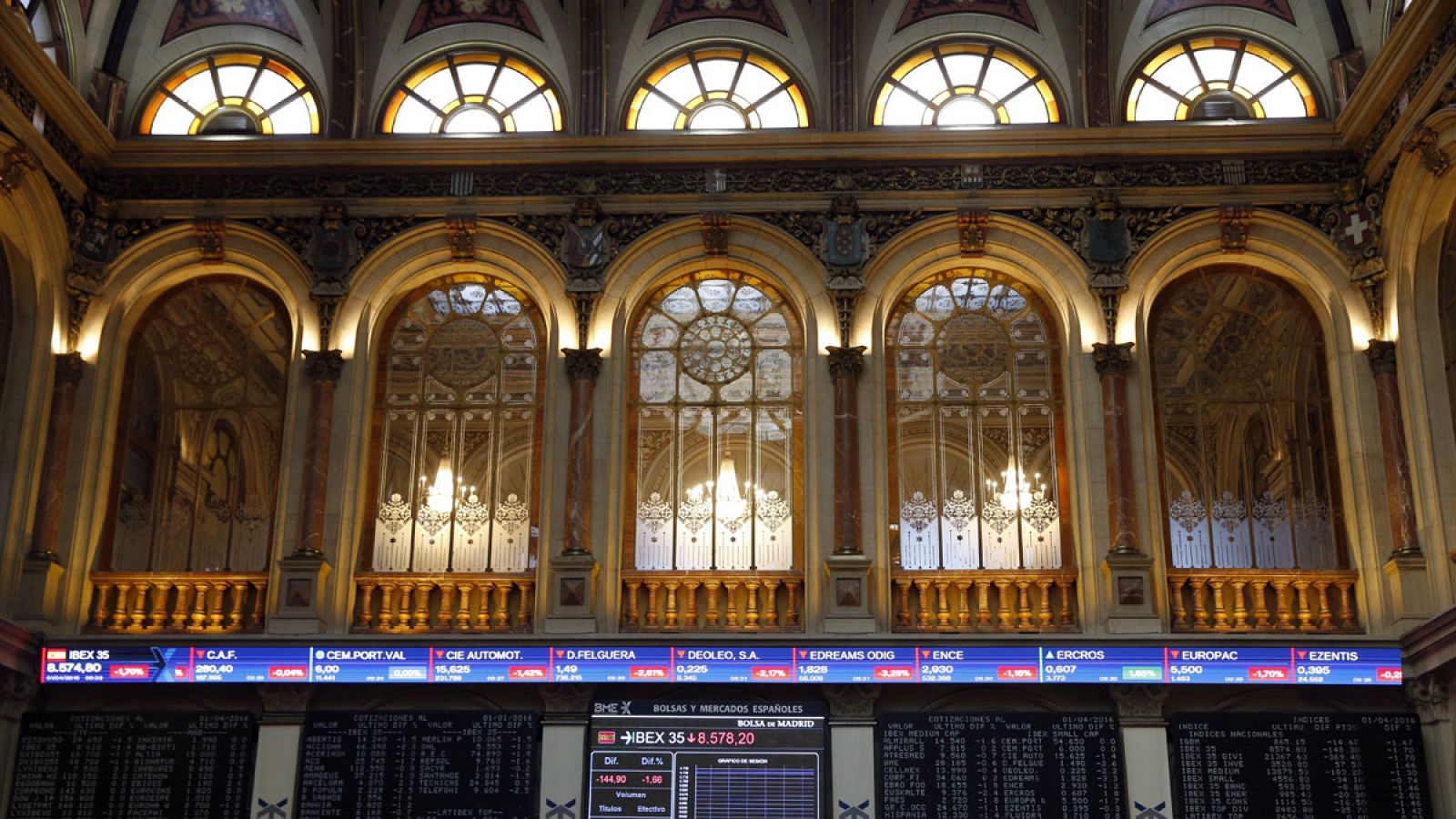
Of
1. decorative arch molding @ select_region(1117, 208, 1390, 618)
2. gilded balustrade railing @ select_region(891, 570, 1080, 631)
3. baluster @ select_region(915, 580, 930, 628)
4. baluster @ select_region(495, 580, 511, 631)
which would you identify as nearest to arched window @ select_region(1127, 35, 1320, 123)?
decorative arch molding @ select_region(1117, 208, 1390, 618)

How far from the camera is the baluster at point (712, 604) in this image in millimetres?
18828

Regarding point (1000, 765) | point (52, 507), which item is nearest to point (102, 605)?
point (52, 507)

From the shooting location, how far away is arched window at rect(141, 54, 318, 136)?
834 inches

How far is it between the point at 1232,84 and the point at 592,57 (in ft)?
28.8

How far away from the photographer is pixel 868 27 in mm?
21234

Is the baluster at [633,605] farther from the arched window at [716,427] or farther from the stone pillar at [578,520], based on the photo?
the stone pillar at [578,520]

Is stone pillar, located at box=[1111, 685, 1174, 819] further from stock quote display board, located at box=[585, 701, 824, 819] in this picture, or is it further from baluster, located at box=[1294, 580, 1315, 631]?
stock quote display board, located at box=[585, 701, 824, 819]

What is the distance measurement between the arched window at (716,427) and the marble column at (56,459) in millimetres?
7047

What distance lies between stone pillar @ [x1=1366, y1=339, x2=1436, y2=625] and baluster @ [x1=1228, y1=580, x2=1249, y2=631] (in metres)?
1.65

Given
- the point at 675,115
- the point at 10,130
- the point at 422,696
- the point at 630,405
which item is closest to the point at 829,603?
the point at 630,405

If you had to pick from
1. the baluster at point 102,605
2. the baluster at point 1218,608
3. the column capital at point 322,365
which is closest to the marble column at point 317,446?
the column capital at point 322,365

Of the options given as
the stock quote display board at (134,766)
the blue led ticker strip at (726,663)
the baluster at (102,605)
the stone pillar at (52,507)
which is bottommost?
the stock quote display board at (134,766)

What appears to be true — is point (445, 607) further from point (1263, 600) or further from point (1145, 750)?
point (1263, 600)

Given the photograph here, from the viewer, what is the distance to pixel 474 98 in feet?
70.1
